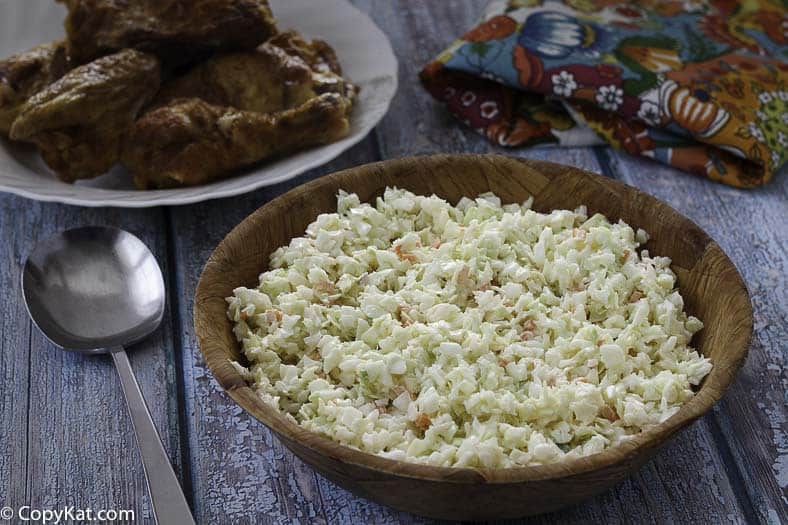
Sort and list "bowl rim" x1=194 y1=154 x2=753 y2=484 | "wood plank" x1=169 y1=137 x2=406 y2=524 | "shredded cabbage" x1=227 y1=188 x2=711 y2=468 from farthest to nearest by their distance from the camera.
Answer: "wood plank" x1=169 y1=137 x2=406 y2=524 < "shredded cabbage" x1=227 y1=188 x2=711 y2=468 < "bowl rim" x1=194 y1=154 x2=753 y2=484

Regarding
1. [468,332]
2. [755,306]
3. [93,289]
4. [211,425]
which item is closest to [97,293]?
[93,289]

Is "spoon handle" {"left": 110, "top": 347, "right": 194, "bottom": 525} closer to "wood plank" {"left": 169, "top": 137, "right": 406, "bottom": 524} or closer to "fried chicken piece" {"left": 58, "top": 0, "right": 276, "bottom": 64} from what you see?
"wood plank" {"left": 169, "top": 137, "right": 406, "bottom": 524}

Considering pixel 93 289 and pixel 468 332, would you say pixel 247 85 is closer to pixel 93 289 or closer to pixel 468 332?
pixel 93 289

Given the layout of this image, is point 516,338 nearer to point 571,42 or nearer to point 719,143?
point 719,143

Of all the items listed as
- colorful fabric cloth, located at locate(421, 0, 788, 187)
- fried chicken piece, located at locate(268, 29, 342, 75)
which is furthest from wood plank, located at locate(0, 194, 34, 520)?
colorful fabric cloth, located at locate(421, 0, 788, 187)

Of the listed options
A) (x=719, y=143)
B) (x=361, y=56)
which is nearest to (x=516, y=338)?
(x=719, y=143)
